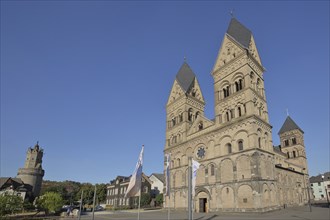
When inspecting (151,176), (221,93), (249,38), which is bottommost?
(151,176)

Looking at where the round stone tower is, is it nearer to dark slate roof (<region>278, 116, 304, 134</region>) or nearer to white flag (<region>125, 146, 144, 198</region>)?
white flag (<region>125, 146, 144, 198</region>)

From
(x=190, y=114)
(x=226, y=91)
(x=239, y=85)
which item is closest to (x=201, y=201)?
(x=190, y=114)

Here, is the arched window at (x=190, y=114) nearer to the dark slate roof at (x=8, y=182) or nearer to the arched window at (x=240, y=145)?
the arched window at (x=240, y=145)

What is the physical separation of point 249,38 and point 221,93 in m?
10.2

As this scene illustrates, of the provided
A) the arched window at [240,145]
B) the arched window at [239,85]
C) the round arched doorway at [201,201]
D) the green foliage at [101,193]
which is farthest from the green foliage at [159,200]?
the arched window at [239,85]

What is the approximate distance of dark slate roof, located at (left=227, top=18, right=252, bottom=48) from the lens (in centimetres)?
3742

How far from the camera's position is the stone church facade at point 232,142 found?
1171 inches

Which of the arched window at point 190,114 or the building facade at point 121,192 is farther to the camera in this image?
Result: the building facade at point 121,192

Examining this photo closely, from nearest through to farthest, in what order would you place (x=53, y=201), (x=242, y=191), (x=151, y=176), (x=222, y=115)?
(x=242, y=191) → (x=53, y=201) → (x=222, y=115) → (x=151, y=176)

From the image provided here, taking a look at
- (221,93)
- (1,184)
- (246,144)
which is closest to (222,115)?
(221,93)

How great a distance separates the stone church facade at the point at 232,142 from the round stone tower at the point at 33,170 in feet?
171

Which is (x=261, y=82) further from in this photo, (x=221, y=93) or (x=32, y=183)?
(x=32, y=183)

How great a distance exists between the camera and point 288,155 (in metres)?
62.1

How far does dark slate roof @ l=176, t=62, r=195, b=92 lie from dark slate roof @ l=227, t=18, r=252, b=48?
1248cm
